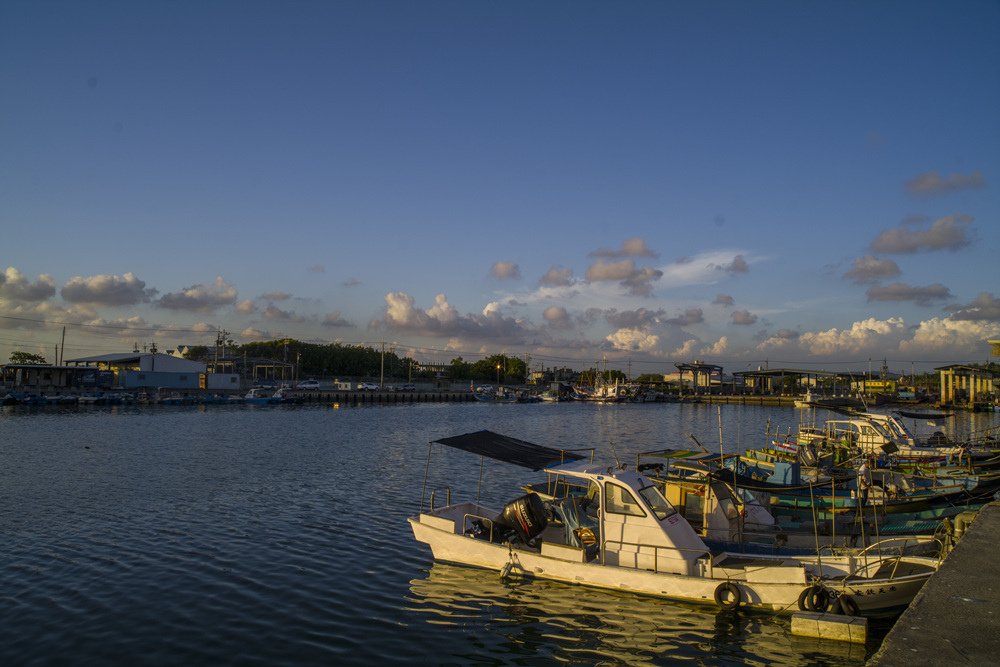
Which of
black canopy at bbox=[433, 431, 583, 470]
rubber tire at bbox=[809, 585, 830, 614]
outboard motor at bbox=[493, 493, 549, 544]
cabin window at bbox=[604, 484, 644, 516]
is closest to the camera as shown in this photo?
rubber tire at bbox=[809, 585, 830, 614]

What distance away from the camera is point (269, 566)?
16.7 meters

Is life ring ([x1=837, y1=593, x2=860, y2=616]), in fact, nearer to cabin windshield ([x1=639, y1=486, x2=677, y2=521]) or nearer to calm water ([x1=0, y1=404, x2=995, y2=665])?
calm water ([x1=0, y1=404, x2=995, y2=665])

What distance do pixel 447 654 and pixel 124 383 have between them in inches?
4133

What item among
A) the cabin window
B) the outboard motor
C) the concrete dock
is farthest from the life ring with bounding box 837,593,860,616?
the outboard motor

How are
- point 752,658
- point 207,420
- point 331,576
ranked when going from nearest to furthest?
point 752,658
point 331,576
point 207,420

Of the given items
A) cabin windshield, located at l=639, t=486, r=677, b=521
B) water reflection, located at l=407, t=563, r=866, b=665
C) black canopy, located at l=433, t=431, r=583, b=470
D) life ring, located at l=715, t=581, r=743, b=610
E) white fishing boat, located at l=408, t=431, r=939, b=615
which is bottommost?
water reflection, located at l=407, t=563, r=866, b=665

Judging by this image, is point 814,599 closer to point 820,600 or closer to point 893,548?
point 820,600

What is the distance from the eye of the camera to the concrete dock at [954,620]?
20.1 feet

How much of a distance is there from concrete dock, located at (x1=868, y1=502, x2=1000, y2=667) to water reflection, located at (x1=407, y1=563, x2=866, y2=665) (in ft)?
11.2

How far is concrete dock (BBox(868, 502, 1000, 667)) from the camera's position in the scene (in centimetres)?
614

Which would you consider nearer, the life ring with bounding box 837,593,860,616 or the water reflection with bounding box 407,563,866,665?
the water reflection with bounding box 407,563,866,665

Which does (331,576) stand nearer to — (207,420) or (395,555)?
(395,555)

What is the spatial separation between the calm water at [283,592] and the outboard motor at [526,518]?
3.88 ft

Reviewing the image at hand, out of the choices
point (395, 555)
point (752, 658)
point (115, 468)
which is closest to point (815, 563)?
point (752, 658)
